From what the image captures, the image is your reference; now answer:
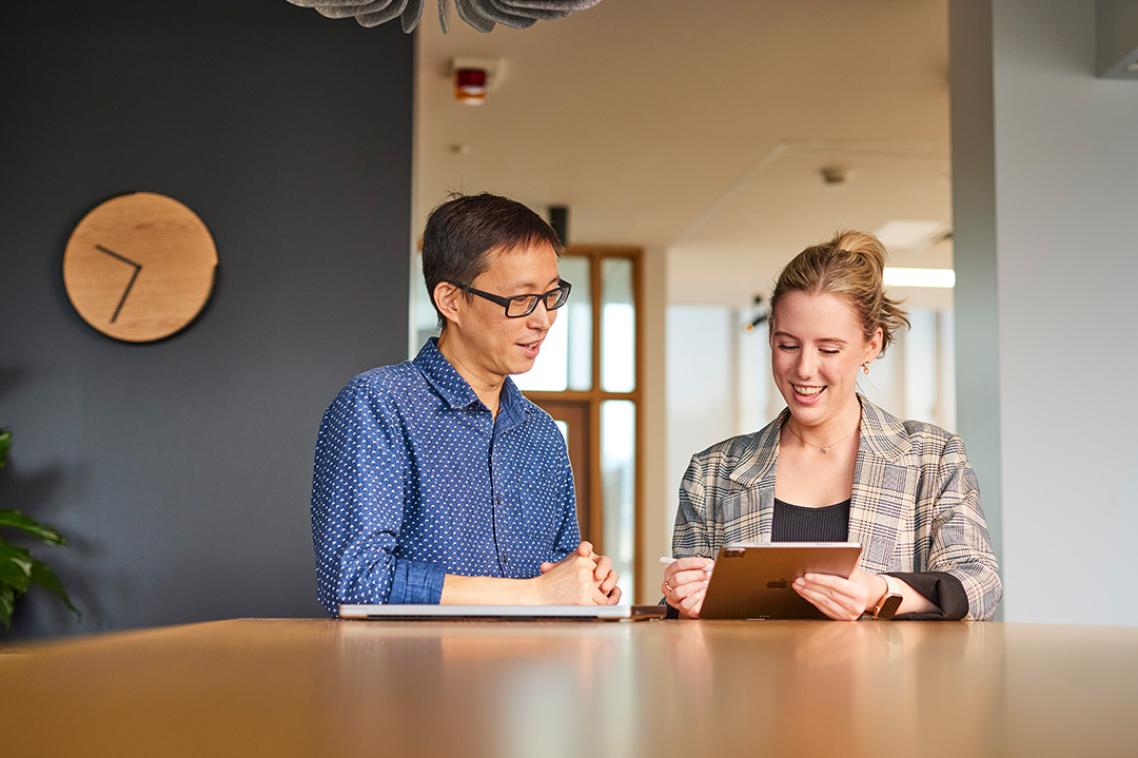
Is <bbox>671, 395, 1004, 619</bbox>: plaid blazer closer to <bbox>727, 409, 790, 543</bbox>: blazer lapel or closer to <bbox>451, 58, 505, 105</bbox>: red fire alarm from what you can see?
<bbox>727, 409, 790, 543</bbox>: blazer lapel

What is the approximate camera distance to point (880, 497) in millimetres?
2195

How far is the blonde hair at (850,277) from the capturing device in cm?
232

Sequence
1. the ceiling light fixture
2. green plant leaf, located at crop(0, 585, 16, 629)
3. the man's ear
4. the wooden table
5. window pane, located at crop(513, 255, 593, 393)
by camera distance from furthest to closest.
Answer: window pane, located at crop(513, 255, 593, 393) → green plant leaf, located at crop(0, 585, 16, 629) → the man's ear → the ceiling light fixture → the wooden table

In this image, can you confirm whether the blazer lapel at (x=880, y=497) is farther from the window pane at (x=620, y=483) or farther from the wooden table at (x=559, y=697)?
the window pane at (x=620, y=483)

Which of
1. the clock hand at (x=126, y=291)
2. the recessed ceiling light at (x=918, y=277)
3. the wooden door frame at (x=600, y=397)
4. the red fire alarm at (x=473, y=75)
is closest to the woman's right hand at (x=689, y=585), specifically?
the clock hand at (x=126, y=291)

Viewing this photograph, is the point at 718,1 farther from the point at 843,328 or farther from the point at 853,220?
the point at 853,220

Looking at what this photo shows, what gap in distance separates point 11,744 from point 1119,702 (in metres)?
0.63

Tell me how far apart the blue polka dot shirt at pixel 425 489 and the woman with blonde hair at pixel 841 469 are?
302 millimetres

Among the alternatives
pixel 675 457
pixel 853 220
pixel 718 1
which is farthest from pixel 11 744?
pixel 675 457

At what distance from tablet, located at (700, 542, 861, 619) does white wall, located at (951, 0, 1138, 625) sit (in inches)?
79.8

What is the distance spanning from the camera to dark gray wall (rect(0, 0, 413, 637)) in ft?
12.6

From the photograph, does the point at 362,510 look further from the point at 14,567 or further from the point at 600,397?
the point at 600,397

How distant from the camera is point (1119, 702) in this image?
74cm

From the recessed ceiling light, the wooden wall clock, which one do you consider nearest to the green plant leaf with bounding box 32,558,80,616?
the wooden wall clock
